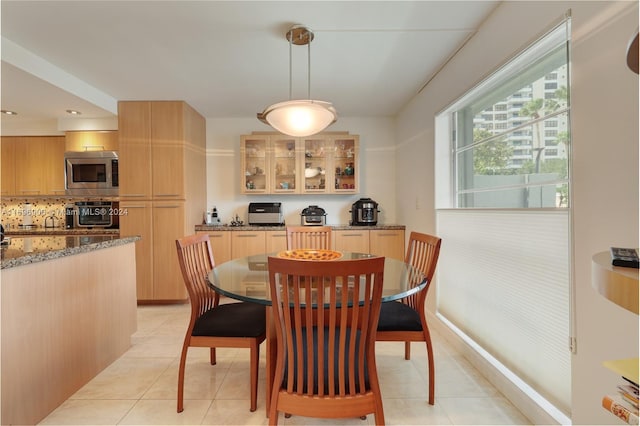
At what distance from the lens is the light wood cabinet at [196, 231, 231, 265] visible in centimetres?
352

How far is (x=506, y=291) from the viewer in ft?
6.01

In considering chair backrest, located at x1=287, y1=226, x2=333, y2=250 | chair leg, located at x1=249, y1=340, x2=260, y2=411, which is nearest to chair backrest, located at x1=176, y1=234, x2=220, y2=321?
chair leg, located at x1=249, y1=340, x2=260, y2=411

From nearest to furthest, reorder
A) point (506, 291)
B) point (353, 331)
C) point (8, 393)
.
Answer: point (353, 331) < point (8, 393) < point (506, 291)

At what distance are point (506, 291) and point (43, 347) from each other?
8.69 ft

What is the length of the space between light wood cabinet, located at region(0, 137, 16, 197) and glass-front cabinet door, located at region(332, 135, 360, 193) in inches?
158

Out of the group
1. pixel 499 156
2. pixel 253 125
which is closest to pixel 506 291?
pixel 499 156

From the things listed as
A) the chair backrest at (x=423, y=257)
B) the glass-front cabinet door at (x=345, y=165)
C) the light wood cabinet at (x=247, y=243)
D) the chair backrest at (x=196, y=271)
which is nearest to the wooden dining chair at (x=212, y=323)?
the chair backrest at (x=196, y=271)

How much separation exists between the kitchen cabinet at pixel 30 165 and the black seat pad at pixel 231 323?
334cm

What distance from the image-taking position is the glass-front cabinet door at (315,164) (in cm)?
382

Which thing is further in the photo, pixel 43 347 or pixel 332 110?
pixel 332 110

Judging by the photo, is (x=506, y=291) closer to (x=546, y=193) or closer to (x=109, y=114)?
(x=546, y=193)

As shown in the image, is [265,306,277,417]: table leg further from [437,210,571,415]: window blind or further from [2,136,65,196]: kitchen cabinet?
[2,136,65,196]: kitchen cabinet

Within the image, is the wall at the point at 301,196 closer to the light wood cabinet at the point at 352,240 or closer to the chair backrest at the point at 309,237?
the light wood cabinet at the point at 352,240

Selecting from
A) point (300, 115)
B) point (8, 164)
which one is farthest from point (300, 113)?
point (8, 164)
